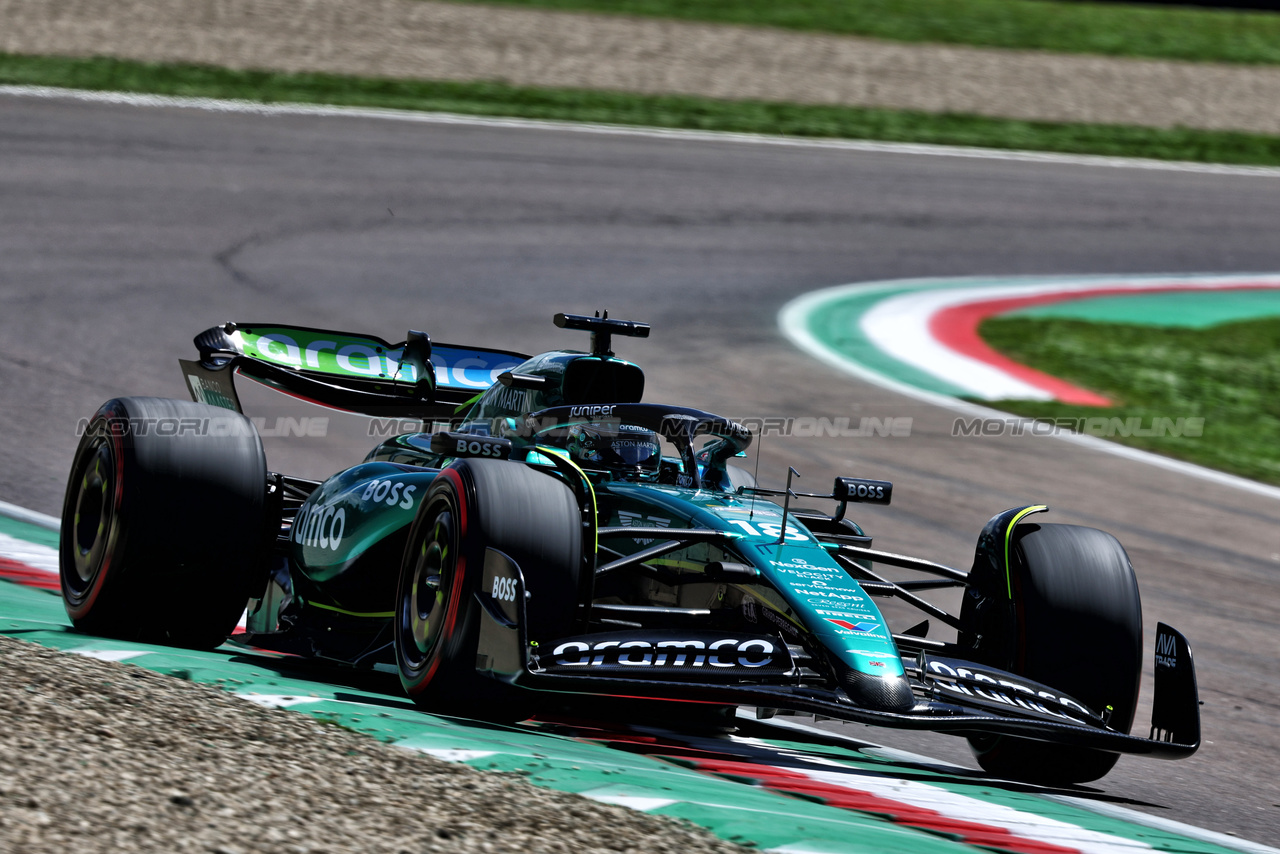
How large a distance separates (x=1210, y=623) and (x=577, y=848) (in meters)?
5.64

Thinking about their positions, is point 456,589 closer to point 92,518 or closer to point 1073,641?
point 92,518

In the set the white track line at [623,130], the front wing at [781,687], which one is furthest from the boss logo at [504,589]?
the white track line at [623,130]

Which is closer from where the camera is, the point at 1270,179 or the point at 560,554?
the point at 560,554

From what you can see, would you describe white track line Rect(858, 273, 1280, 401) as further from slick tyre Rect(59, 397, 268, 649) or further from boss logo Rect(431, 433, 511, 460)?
slick tyre Rect(59, 397, 268, 649)

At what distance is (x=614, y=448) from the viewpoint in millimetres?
6309

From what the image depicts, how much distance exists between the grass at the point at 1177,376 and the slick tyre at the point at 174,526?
25.4 feet

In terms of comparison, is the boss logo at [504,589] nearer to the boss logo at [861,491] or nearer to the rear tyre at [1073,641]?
the boss logo at [861,491]

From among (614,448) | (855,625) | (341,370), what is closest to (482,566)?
(855,625)

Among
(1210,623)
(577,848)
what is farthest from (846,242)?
(577,848)

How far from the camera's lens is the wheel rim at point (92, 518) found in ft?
19.9

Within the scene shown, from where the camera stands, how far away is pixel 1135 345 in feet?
49.3

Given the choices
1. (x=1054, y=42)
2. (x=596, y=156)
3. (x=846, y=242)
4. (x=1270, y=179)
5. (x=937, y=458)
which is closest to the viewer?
(x=937, y=458)

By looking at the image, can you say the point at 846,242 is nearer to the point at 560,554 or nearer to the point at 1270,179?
the point at 1270,179

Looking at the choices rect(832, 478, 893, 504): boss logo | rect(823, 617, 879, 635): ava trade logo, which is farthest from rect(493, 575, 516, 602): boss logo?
rect(832, 478, 893, 504): boss logo
